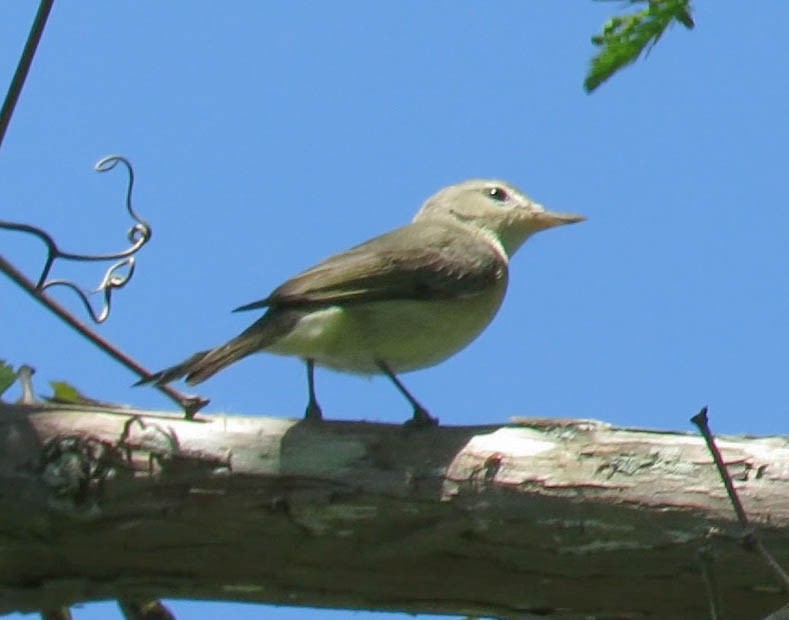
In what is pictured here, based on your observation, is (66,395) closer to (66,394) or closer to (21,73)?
(66,394)

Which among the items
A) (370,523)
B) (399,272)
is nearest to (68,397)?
(370,523)

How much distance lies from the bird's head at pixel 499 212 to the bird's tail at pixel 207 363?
2074 millimetres

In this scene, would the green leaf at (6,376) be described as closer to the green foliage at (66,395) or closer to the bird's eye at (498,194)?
the green foliage at (66,395)

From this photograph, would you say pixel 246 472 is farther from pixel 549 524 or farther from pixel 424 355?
pixel 424 355

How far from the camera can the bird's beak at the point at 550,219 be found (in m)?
5.80

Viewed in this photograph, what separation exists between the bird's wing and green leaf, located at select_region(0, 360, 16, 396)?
3.75 feet

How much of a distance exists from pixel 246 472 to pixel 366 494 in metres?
0.28

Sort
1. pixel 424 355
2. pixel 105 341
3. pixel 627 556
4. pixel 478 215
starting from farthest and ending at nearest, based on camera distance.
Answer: pixel 478 215 → pixel 424 355 → pixel 105 341 → pixel 627 556

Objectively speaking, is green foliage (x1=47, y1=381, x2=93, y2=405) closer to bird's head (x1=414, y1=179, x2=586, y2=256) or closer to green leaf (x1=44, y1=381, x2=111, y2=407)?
green leaf (x1=44, y1=381, x2=111, y2=407)

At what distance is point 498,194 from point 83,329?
3.20m

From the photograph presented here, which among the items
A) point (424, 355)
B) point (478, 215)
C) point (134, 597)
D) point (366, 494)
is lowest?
point (134, 597)

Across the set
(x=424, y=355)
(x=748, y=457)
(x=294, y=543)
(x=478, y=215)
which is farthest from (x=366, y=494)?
(x=478, y=215)

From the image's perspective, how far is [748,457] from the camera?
10.3ft

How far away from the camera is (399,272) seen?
470 centimetres
